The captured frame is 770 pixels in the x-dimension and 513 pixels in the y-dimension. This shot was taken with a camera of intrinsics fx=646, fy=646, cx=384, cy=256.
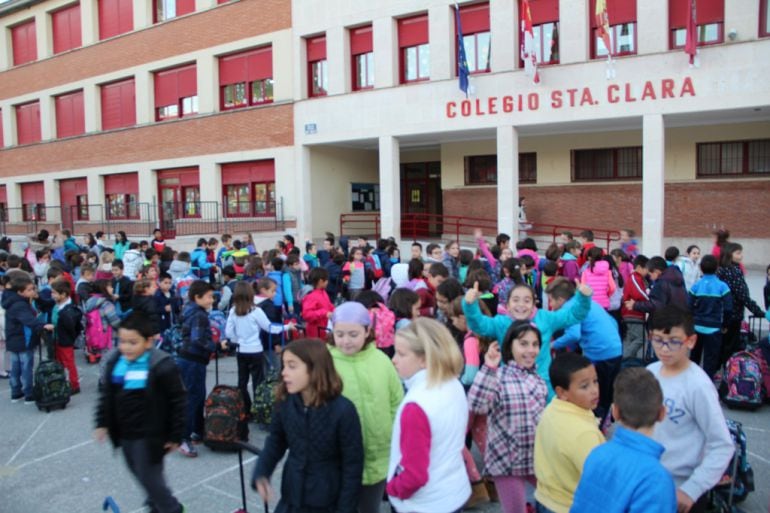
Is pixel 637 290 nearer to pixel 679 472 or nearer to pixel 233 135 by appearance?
pixel 679 472

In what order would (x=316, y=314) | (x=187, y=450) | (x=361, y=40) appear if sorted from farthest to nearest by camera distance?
(x=361, y=40) < (x=316, y=314) < (x=187, y=450)

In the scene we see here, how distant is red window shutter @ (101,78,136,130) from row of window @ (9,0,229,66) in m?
2.23

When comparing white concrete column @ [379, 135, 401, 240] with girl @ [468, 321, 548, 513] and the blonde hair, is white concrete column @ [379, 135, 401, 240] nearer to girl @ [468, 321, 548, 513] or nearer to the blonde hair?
girl @ [468, 321, 548, 513]

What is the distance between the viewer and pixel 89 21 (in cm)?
2834

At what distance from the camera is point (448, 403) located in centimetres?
322

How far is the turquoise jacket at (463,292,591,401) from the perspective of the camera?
4.83 m

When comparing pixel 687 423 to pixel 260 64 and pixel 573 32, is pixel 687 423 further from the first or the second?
pixel 260 64

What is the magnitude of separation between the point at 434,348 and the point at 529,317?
6.35 feet

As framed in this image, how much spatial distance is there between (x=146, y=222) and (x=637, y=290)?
22741 millimetres

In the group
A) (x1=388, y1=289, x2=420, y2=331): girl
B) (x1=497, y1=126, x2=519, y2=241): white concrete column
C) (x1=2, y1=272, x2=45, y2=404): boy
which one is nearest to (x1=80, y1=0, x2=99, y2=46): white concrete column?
(x1=497, y1=126, x2=519, y2=241): white concrete column

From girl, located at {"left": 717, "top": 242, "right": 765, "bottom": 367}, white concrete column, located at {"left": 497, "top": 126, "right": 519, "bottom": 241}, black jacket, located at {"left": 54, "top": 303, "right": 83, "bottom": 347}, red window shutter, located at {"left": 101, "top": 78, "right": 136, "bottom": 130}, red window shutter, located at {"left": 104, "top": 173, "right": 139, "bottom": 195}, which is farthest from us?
red window shutter, located at {"left": 104, "top": 173, "right": 139, "bottom": 195}

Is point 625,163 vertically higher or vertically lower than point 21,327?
higher

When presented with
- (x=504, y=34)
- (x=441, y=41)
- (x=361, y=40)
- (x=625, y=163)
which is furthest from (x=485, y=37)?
(x=625, y=163)

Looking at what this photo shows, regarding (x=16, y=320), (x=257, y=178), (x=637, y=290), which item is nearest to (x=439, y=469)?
(x=637, y=290)
